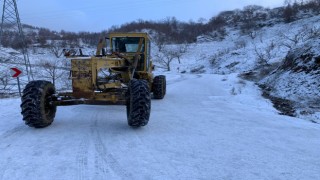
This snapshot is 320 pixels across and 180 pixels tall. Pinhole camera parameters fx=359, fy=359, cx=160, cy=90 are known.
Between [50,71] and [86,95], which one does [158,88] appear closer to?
[86,95]

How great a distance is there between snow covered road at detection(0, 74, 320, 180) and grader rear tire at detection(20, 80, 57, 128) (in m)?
0.21

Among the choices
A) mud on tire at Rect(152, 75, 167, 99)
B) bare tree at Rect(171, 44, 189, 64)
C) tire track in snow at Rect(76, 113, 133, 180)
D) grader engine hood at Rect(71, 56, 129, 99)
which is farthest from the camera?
bare tree at Rect(171, 44, 189, 64)

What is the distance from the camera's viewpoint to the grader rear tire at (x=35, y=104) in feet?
25.2

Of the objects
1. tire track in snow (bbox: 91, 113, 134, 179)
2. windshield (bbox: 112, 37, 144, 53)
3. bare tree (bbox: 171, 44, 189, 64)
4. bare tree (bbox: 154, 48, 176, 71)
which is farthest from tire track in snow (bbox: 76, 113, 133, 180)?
bare tree (bbox: 171, 44, 189, 64)

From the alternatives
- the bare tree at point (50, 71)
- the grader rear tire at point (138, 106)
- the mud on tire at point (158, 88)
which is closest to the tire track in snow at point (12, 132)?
the grader rear tire at point (138, 106)

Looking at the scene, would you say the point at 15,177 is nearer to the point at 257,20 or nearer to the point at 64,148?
the point at 64,148

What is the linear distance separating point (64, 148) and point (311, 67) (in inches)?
440

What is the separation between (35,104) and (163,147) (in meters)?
3.05

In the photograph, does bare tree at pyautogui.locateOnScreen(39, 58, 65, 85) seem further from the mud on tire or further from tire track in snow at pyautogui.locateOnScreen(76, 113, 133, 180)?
tire track in snow at pyautogui.locateOnScreen(76, 113, 133, 180)

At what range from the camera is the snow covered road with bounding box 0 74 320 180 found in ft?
17.1

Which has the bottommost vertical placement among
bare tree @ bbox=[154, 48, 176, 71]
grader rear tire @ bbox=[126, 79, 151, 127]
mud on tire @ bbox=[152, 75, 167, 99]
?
bare tree @ bbox=[154, 48, 176, 71]

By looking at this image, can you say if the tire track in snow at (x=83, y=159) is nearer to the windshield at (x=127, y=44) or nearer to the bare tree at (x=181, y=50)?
the windshield at (x=127, y=44)

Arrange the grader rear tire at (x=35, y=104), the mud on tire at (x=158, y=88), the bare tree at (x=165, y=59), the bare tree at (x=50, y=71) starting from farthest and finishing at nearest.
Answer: the bare tree at (x=165, y=59), the bare tree at (x=50, y=71), the mud on tire at (x=158, y=88), the grader rear tire at (x=35, y=104)

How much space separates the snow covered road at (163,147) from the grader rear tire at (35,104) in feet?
0.69
